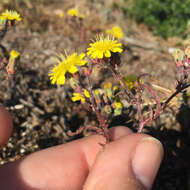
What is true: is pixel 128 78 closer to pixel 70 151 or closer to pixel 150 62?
pixel 70 151

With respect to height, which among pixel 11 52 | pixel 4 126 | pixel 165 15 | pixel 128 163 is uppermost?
pixel 165 15

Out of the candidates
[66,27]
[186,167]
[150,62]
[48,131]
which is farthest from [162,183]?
[66,27]

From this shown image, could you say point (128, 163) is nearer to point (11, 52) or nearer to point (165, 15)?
point (11, 52)

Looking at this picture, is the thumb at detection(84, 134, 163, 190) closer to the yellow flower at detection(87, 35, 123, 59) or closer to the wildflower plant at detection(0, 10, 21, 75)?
the yellow flower at detection(87, 35, 123, 59)

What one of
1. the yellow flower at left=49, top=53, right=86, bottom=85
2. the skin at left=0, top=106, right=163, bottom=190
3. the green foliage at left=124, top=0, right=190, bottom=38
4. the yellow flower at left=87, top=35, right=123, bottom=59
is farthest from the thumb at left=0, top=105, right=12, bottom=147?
the green foliage at left=124, top=0, right=190, bottom=38

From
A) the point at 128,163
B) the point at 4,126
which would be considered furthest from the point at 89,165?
the point at 4,126

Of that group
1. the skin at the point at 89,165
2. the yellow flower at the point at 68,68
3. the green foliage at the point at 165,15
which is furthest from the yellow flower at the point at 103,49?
the green foliage at the point at 165,15
